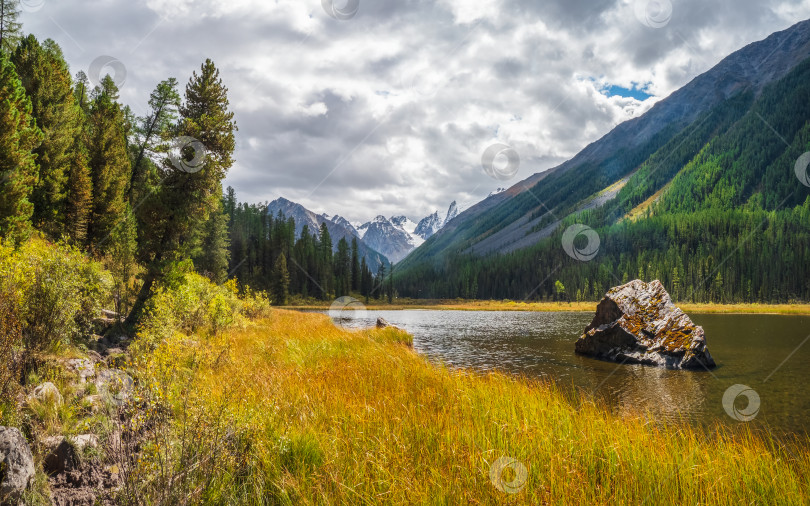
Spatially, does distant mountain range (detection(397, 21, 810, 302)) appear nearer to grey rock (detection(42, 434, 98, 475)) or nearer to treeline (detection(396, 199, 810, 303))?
treeline (detection(396, 199, 810, 303))

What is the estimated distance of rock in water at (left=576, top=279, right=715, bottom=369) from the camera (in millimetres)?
17266

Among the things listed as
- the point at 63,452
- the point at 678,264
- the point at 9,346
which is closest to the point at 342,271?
the point at 678,264

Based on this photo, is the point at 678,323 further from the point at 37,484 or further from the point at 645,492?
the point at 37,484

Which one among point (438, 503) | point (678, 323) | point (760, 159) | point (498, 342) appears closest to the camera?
point (438, 503)

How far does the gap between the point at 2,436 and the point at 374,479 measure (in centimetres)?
394

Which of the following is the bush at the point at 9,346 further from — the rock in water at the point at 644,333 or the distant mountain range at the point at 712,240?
the distant mountain range at the point at 712,240

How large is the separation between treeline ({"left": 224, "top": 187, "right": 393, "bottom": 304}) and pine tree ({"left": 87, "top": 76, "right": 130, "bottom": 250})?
61.7m

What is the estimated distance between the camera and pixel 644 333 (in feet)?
62.8

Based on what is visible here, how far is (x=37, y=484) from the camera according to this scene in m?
4.10

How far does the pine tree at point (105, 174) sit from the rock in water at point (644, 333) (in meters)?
31.8

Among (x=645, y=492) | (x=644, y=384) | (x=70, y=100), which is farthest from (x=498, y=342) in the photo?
(x=70, y=100)

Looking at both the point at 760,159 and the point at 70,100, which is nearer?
the point at 70,100

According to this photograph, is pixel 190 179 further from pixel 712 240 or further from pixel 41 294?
pixel 712 240

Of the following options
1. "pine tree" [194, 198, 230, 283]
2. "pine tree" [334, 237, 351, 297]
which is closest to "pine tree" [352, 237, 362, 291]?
"pine tree" [334, 237, 351, 297]
